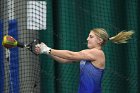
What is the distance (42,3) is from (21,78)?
106 centimetres

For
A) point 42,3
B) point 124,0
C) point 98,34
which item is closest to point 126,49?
point 124,0

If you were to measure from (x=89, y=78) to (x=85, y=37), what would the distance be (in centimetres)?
222

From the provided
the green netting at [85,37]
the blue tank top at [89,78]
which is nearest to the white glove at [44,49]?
the blue tank top at [89,78]

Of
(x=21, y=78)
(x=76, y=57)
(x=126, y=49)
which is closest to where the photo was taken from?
(x=76, y=57)

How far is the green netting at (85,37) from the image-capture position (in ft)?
24.3

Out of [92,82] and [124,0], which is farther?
[124,0]

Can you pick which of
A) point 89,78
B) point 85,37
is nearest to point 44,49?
point 89,78

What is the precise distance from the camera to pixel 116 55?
300 inches

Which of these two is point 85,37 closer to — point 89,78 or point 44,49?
point 89,78

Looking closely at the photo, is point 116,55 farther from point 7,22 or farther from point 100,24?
point 7,22

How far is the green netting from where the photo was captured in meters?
7.40

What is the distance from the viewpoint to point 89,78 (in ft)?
17.6

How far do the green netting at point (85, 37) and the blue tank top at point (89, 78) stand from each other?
198 cm

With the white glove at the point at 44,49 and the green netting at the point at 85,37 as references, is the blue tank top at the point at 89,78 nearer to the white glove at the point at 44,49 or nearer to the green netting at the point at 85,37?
the white glove at the point at 44,49
